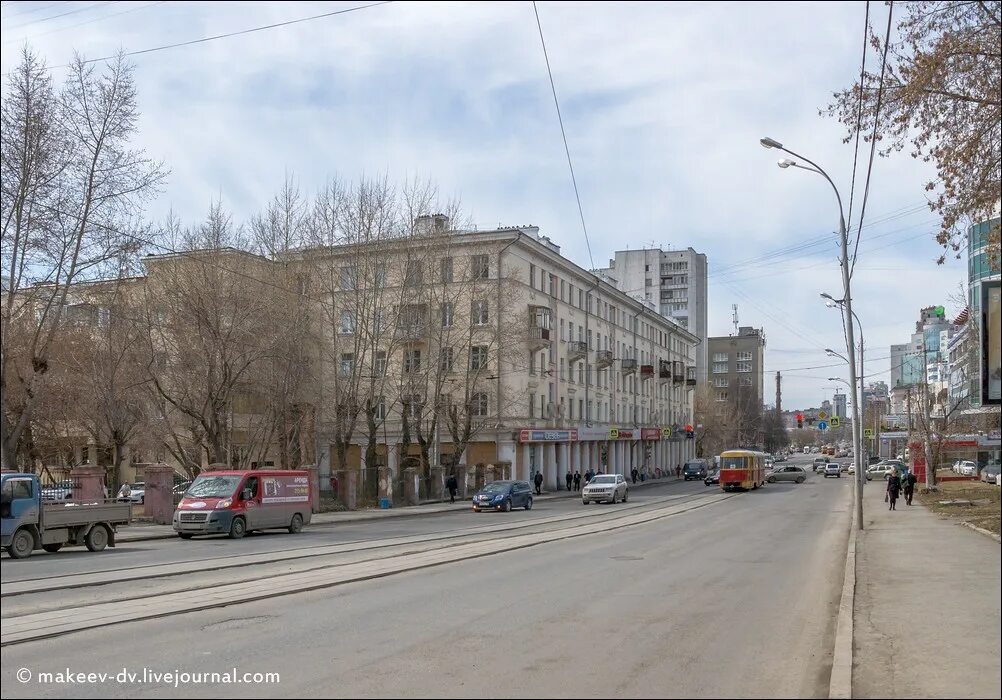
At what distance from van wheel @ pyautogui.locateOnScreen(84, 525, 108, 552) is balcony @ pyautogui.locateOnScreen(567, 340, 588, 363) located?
4797 cm

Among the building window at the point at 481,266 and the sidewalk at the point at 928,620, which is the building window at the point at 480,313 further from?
the sidewalk at the point at 928,620

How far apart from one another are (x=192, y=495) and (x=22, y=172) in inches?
422

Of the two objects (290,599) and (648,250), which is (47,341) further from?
(648,250)

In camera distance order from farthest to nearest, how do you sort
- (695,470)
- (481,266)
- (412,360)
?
(695,470) < (481,266) < (412,360)

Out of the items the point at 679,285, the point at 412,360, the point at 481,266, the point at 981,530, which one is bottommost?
the point at 981,530

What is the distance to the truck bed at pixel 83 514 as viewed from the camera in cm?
2094

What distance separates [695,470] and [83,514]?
70.5 meters

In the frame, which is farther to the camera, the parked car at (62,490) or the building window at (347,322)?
the building window at (347,322)

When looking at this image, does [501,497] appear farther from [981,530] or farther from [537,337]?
[981,530]

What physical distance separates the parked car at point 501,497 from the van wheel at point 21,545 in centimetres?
2287

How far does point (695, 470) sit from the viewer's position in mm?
86125

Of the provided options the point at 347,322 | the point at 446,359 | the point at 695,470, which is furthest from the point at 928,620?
the point at 695,470

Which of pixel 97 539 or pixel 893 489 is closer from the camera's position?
pixel 97 539

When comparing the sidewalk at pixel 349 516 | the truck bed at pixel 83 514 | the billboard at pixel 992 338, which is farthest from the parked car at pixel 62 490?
the billboard at pixel 992 338
